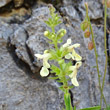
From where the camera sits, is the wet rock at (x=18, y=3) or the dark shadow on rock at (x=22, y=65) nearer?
the dark shadow on rock at (x=22, y=65)

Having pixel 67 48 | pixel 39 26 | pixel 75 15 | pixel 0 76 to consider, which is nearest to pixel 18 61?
pixel 0 76

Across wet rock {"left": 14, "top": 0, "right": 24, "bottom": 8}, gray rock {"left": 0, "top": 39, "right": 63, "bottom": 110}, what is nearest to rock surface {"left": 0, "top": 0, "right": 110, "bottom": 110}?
gray rock {"left": 0, "top": 39, "right": 63, "bottom": 110}

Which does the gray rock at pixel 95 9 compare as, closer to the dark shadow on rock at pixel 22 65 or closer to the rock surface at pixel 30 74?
the rock surface at pixel 30 74

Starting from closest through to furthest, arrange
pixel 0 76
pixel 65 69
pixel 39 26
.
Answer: pixel 65 69 → pixel 0 76 → pixel 39 26

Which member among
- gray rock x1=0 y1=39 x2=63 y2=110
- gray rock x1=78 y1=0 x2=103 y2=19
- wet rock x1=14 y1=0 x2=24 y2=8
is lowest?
gray rock x1=0 y1=39 x2=63 y2=110

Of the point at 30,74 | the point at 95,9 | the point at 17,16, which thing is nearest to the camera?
the point at 30,74

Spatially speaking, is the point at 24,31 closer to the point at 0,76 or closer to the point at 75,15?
the point at 0,76

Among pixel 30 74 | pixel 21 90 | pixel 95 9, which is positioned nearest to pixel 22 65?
pixel 30 74

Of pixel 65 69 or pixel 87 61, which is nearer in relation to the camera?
pixel 65 69

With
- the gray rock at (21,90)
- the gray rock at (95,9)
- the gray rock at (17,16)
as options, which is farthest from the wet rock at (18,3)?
the gray rock at (95,9)

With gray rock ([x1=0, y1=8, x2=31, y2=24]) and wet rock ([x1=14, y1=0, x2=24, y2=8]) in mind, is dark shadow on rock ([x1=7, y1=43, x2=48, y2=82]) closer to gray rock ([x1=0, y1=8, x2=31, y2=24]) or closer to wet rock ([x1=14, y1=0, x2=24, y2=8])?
gray rock ([x1=0, y1=8, x2=31, y2=24])

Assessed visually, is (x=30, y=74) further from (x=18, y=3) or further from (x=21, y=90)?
(x=18, y=3)
